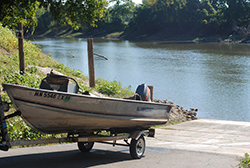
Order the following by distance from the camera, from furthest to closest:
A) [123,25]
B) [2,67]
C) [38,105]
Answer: [123,25], [2,67], [38,105]

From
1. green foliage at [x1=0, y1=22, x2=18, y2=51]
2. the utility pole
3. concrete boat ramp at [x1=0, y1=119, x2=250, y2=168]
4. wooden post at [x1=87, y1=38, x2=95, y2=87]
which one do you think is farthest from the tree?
green foliage at [x1=0, y1=22, x2=18, y2=51]

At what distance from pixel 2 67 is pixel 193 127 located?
23.5ft

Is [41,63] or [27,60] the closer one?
[27,60]

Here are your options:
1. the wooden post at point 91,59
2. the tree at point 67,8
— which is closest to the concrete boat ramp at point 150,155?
the tree at point 67,8

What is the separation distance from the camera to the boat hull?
183 inches

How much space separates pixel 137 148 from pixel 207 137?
3908 millimetres

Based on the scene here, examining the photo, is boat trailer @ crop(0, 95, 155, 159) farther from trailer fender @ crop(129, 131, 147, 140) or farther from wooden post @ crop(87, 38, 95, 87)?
wooden post @ crop(87, 38, 95, 87)

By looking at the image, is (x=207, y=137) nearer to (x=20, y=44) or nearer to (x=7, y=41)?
(x=20, y=44)

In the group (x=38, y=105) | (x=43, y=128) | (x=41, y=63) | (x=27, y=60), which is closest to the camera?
(x=38, y=105)

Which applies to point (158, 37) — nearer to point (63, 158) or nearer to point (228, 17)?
point (228, 17)

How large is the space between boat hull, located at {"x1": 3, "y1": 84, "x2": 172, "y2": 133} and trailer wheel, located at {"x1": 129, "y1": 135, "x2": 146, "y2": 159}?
31cm

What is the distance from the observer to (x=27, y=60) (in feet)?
43.3

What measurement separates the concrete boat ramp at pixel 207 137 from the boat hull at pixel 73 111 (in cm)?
205

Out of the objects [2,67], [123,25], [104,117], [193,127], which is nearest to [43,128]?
[104,117]
